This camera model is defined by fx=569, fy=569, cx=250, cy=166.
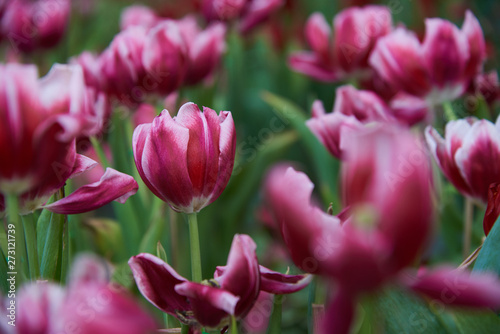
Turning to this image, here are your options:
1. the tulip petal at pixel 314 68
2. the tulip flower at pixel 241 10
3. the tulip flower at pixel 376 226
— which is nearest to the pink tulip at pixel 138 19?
the tulip flower at pixel 241 10

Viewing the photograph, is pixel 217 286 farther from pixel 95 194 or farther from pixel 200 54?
pixel 200 54

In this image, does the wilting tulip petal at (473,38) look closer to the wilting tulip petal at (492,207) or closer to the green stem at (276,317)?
the wilting tulip petal at (492,207)

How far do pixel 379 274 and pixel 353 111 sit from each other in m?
0.45

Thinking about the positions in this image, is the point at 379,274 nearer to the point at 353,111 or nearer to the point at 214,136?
the point at 214,136

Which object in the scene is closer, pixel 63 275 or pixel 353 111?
pixel 63 275

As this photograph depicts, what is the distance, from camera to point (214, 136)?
1.36 feet

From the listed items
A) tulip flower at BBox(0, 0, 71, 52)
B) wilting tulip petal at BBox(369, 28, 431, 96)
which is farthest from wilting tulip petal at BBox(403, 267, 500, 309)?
tulip flower at BBox(0, 0, 71, 52)

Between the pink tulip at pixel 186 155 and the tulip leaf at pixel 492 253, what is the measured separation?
197 millimetres

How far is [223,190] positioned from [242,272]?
0.57 ft

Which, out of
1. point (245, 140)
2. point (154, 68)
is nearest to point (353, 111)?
point (154, 68)

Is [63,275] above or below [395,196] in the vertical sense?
below

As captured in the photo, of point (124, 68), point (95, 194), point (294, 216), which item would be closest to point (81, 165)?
point (95, 194)

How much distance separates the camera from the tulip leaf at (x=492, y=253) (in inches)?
16.0

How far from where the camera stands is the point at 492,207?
1.42 feet
